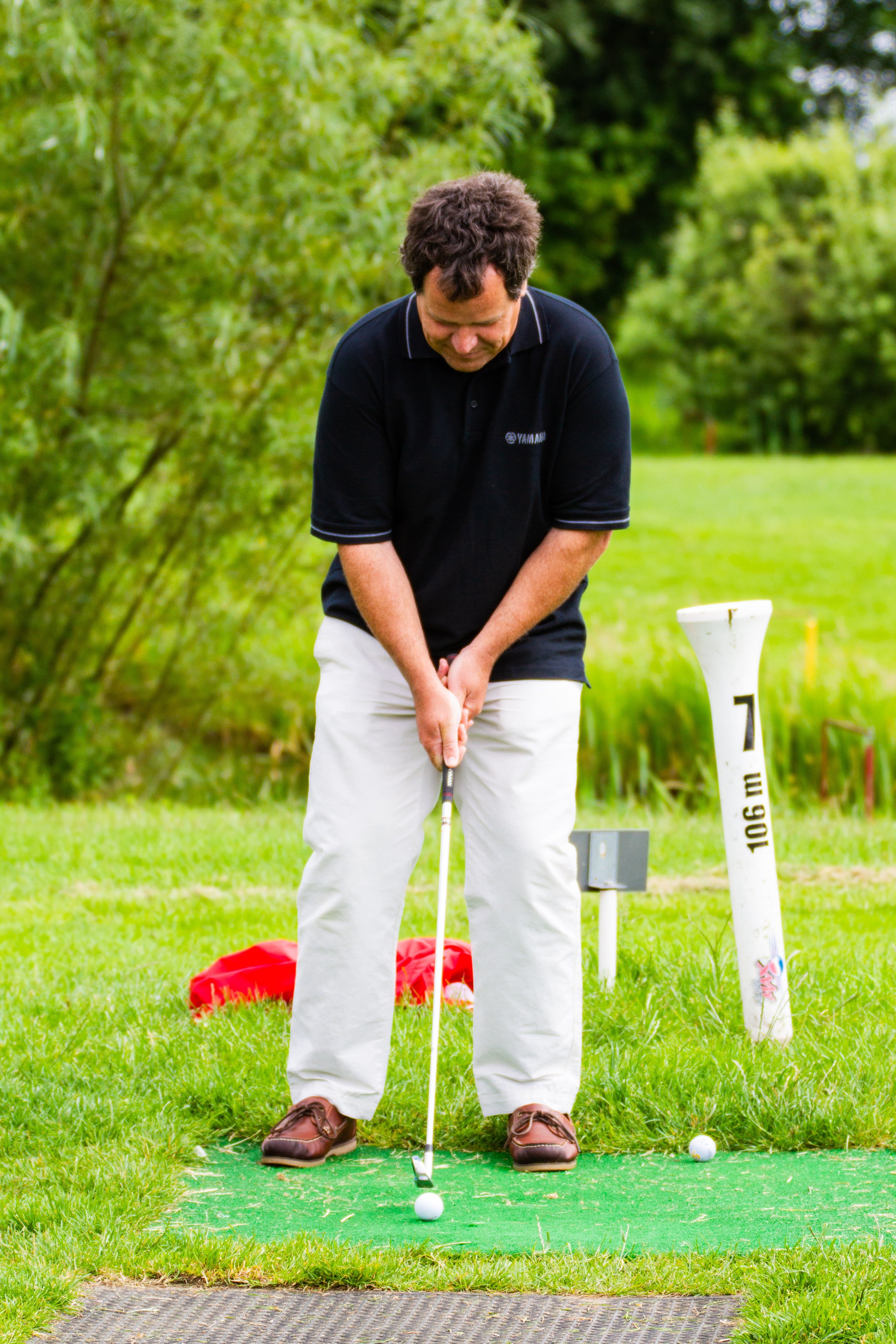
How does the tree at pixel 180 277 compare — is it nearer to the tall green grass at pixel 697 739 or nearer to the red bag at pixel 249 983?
the tall green grass at pixel 697 739

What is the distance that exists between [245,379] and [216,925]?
4038 mm

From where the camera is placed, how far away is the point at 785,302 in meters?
26.1

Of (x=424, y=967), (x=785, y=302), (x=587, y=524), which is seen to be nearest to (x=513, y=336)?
(x=587, y=524)

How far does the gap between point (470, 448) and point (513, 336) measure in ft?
0.81

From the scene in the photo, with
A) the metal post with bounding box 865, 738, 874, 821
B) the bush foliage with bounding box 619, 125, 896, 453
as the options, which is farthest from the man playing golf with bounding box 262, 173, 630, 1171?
the bush foliage with bounding box 619, 125, 896, 453

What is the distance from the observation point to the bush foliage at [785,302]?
25406 millimetres

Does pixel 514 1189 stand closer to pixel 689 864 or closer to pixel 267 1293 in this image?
pixel 267 1293

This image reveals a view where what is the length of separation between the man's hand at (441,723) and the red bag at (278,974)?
99cm

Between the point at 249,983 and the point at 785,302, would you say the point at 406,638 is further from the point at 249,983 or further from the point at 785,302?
the point at 785,302

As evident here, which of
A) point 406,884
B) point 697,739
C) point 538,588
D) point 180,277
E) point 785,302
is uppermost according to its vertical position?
point 785,302

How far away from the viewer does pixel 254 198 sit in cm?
809

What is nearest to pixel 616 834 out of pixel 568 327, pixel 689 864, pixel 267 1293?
pixel 568 327

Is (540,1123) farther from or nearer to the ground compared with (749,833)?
nearer to the ground

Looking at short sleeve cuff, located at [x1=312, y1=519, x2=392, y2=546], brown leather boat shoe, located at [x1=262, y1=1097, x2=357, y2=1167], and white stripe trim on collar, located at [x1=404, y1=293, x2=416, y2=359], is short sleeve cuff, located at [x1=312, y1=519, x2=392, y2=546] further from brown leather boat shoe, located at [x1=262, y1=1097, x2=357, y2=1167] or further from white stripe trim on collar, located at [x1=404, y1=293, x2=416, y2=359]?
brown leather boat shoe, located at [x1=262, y1=1097, x2=357, y2=1167]
